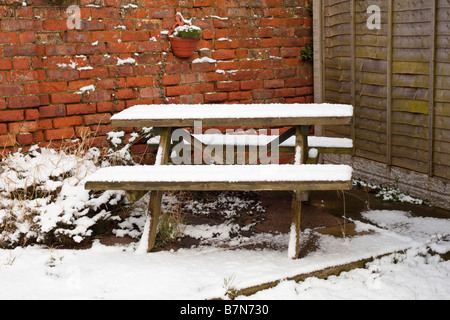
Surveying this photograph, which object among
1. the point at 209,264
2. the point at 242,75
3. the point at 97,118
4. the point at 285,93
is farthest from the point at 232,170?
the point at 285,93

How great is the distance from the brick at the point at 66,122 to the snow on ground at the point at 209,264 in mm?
521

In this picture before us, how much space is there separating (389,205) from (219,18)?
2.09 meters

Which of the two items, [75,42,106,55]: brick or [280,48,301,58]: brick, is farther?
[280,48,301,58]: brick

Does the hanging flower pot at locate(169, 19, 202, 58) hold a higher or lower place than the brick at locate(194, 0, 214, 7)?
lower

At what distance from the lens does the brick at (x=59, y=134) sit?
13.7 feet

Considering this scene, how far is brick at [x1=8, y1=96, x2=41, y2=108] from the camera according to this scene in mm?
3900

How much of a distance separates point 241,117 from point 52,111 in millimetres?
1654

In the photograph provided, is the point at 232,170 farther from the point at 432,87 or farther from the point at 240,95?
the point at 240,95

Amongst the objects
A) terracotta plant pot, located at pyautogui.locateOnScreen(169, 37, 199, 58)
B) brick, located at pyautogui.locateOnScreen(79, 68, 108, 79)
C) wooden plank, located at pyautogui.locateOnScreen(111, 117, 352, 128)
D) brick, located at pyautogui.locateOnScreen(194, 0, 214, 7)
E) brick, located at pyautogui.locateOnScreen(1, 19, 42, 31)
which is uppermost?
brick, located at pyautogui.locateOnScreen(194, 0, 214, 7)

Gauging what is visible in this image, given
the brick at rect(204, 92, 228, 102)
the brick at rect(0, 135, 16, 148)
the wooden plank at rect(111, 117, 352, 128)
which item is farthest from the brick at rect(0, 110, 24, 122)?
the brick at rect(204, 92, 228, 102)

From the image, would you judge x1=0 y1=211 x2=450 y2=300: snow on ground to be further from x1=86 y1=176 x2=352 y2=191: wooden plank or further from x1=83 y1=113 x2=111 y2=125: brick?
x1=83 y1=113 x2=111 y2=125: brick

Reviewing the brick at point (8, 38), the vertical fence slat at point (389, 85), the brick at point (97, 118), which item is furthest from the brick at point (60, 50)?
the vertical fence slat at point (389, 85)

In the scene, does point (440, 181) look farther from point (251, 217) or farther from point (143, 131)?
point (143, 131)
